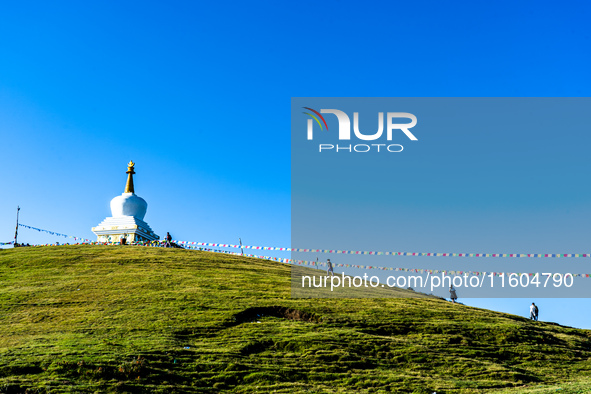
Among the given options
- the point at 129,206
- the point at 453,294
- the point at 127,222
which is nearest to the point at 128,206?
the point at 129,206

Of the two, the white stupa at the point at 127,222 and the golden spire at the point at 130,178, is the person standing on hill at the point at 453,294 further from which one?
the golden spire at the point at 130,178

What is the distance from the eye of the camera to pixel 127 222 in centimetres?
6656

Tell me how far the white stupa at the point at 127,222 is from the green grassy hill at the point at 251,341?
24351 mm

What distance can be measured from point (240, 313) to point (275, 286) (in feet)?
31.3

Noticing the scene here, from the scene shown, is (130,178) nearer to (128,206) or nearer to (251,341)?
(128,206)

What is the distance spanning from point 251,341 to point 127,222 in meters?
45.6

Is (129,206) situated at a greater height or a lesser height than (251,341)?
greater

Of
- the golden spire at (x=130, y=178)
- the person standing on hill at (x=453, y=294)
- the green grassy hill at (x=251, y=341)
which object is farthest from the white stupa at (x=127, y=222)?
the person standing on hill at (x=453, y=294)

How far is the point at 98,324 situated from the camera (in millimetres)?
27672

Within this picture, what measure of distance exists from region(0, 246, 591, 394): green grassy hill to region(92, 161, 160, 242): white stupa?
959 inches

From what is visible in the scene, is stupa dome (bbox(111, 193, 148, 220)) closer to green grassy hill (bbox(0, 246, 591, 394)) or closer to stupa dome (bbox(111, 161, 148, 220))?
A: stupa dome (bbox(111, 161, 148, 220))

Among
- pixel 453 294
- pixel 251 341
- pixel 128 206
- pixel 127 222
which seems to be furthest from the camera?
pixel 128 206

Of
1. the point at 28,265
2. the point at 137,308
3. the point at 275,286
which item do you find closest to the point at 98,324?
the point at 137,308

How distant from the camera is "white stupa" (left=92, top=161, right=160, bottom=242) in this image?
6550cm
